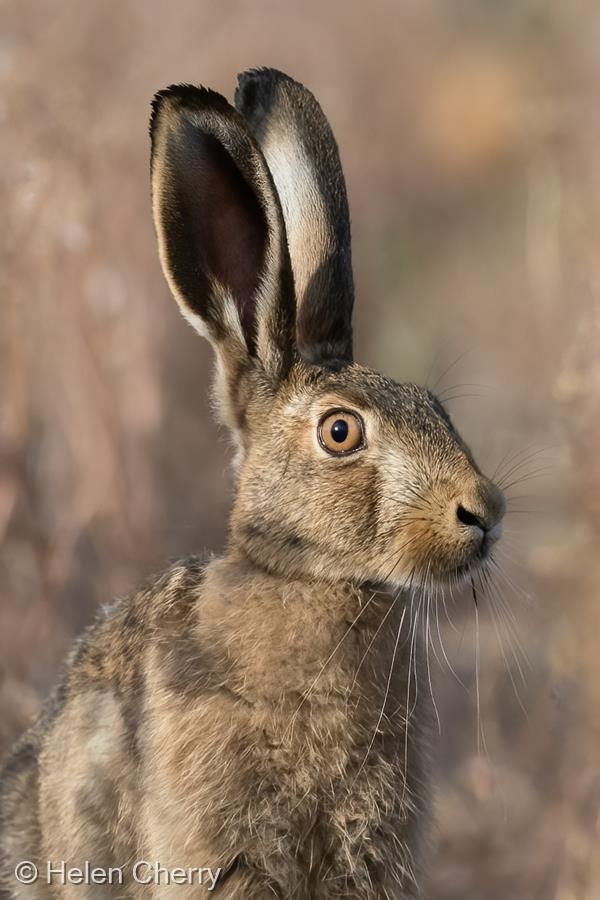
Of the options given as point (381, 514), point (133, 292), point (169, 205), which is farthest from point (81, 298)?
point (381, 514)

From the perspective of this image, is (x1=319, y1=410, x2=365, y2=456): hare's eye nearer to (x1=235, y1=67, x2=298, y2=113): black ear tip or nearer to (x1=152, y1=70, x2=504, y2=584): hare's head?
(x1=152, y1=70, x2=504, y2=584): hare's head

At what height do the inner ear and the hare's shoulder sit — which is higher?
the inner ear

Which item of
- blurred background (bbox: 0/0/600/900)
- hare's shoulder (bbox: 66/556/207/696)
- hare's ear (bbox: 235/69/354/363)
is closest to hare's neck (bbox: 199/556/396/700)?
hare's shoulder (bbox: 66/556/207/696)

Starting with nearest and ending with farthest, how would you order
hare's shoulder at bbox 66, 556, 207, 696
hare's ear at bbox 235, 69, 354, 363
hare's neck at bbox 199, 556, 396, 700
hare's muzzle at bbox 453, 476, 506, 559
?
hare's muzzle at bbox 453, 476, 506, 559
hare's neck at bbox 199, 556, 396, 700
hare's shoulder at bbox 66, 556, 207, 696
hare's ear at bbox 235, 69, 354, 363

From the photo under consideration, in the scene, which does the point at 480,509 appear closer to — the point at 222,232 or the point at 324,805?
A: the point at 324,805

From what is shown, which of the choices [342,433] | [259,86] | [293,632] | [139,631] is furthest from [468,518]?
[259,86]

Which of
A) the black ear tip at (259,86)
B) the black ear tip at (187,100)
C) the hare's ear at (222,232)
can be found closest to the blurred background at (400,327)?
the hare's ear at (222,232)

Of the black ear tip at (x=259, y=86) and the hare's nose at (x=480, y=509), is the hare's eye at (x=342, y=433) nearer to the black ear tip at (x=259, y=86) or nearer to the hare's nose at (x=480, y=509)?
the hare's nose at (x=480, y=509)
